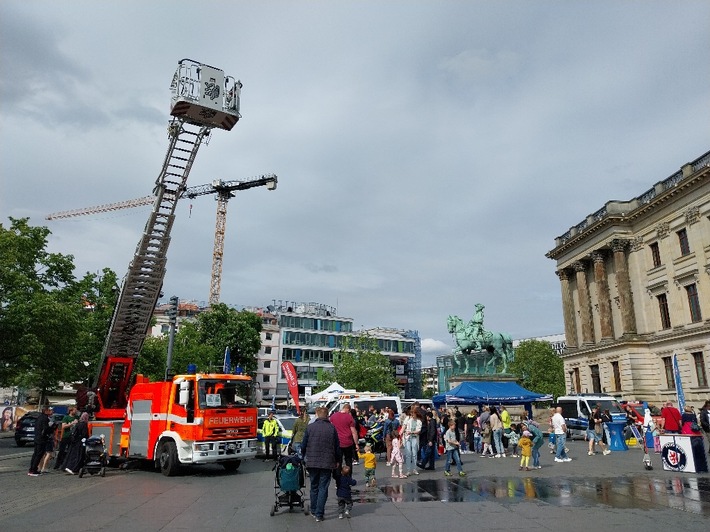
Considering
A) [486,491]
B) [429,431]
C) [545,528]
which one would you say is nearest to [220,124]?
[429,431]

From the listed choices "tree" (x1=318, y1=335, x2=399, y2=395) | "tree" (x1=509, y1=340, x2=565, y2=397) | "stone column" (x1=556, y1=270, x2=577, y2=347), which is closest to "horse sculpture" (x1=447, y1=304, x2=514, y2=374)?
"stone column" (x1=556, y1=270, x2=577, y2=347)

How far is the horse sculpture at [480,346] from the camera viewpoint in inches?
Result: 1649

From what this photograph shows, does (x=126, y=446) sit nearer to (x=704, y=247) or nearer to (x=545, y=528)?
(x=545, y=528)

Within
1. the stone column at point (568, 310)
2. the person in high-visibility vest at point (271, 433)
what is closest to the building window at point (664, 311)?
the stone column at point (568, 310)

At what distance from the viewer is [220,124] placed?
52.0 feet

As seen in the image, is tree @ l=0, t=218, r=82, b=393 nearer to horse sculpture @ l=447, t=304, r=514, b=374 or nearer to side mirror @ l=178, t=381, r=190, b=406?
side mirror @ l=178, t=381, r=190, b=406

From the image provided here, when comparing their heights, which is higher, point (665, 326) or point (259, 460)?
point (665, 326)

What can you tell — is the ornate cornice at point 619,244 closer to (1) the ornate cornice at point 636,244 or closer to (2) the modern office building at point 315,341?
(1) the ornate cornice at point 636,244

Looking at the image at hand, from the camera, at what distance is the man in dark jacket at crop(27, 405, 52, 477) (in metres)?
15.2

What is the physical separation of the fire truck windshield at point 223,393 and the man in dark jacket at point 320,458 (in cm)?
639

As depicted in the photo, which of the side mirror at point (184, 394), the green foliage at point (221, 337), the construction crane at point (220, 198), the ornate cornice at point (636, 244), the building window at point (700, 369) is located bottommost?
the side mirror at point (184, 394)

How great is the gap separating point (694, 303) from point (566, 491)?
37.5 meters

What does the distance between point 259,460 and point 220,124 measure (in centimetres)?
1214

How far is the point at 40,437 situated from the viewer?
15.2m
